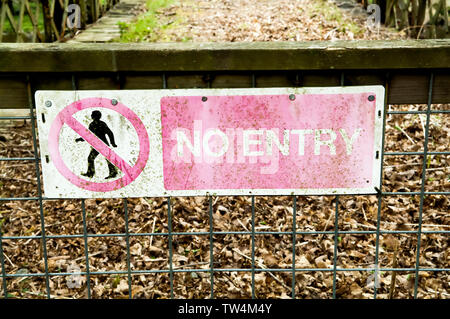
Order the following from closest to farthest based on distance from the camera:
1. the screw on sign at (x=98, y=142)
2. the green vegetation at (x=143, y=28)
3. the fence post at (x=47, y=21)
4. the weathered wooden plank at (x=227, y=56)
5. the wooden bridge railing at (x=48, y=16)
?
1. the weathered wooden plank at (x=227, y=56)
2. the screw on sign at (x=98, y=142)
3. the wooden bridge railing at (x=48, y=16)
4. the fence post at (x=47, y=21)
5. the green vegetation at (x=143, y=28)

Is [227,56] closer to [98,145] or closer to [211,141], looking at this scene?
[211,141]

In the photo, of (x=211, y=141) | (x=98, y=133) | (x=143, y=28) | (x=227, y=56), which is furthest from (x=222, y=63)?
(x=143, y=28)

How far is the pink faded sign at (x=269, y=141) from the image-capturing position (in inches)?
73.8

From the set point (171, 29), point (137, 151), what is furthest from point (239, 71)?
point (171, 29)

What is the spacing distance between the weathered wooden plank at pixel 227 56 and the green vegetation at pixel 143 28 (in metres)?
5.82

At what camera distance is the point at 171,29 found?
8648mm

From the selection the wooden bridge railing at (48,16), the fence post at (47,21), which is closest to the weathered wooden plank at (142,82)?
the wooden bridge railing at (48,16)

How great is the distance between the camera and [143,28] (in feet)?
27.3

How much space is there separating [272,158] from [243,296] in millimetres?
1798

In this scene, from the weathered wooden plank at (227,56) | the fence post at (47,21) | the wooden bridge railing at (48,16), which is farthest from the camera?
the fence post at (47,21)

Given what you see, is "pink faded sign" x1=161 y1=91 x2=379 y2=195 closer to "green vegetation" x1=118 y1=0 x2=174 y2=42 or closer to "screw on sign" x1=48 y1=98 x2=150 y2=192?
"screw on sign" x1=48 y1=98 x2=150 y2=192

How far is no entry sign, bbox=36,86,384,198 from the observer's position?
1.87m

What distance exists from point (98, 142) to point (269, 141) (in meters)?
0.68

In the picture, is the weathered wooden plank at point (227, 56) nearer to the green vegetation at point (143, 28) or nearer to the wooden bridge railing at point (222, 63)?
the wooden bridge railing at point (222, 63)
